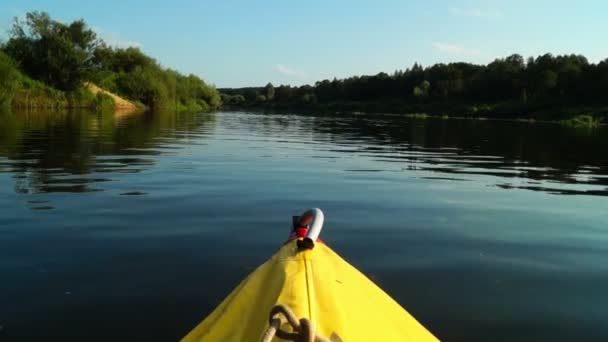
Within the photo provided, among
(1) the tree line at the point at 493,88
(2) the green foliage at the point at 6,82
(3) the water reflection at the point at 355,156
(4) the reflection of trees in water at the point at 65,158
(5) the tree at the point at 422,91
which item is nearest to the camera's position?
(4) the reflection of trees in water at the point at 65,158

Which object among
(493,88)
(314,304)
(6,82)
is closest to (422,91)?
(493,88)

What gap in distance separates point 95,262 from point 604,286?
5420mm

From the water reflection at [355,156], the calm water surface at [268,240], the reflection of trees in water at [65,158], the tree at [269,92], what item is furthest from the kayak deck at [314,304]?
the tree at [269,92]

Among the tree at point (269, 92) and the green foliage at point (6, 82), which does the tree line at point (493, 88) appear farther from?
the green foliage at point (6, 82)

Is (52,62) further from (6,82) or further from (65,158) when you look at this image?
(65,158)

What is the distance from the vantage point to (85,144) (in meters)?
17.7

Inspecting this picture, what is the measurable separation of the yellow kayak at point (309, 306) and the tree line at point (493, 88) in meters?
87.6

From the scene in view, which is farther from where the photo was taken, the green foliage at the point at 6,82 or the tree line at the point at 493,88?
the tree line at the point at 493,88

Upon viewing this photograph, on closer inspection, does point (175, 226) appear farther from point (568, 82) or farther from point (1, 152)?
point (568, 82)

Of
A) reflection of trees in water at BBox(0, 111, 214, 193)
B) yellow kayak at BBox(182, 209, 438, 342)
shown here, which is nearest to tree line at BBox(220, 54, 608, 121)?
reflection of trees in water at BBox(0, 111, 214, 193)

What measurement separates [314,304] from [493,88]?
125 metres

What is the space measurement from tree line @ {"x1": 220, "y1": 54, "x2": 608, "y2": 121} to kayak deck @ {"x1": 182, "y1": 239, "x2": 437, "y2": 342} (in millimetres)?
87590

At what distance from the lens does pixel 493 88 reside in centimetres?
11788

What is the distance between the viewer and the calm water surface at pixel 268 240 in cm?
446
